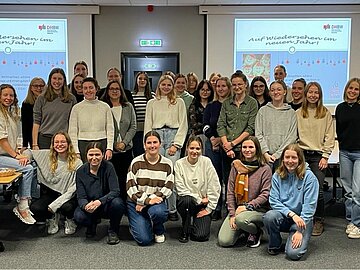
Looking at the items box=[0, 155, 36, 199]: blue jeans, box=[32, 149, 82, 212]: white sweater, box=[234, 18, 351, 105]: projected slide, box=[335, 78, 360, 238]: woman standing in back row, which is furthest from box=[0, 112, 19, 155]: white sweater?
box=[234, 18, 351, 105]: projected slide

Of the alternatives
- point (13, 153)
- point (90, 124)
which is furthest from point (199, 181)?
point (13, 153)

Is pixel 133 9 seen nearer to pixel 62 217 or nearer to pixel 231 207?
pixel 62 217

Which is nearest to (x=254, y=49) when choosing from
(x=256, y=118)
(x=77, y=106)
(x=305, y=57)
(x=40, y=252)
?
(x=305, y=57)

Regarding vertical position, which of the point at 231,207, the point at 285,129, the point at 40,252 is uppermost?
the point at 285,129

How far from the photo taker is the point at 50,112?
4.00 meters

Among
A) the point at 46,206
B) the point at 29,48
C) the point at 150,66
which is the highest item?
the point at 29,48

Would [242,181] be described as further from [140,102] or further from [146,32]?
[146,32]

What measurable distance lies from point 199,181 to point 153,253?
0.72 meters

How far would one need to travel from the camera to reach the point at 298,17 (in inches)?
271

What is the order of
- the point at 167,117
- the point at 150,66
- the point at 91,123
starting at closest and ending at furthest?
the point at 91,123, the point at 167,117, the point at 150,66

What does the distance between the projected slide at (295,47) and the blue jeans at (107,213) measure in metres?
4.06

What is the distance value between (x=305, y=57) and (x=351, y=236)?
13.0ft

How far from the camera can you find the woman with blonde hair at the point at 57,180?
3678 millimetres

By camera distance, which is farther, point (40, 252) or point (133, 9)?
point (133, 9)
